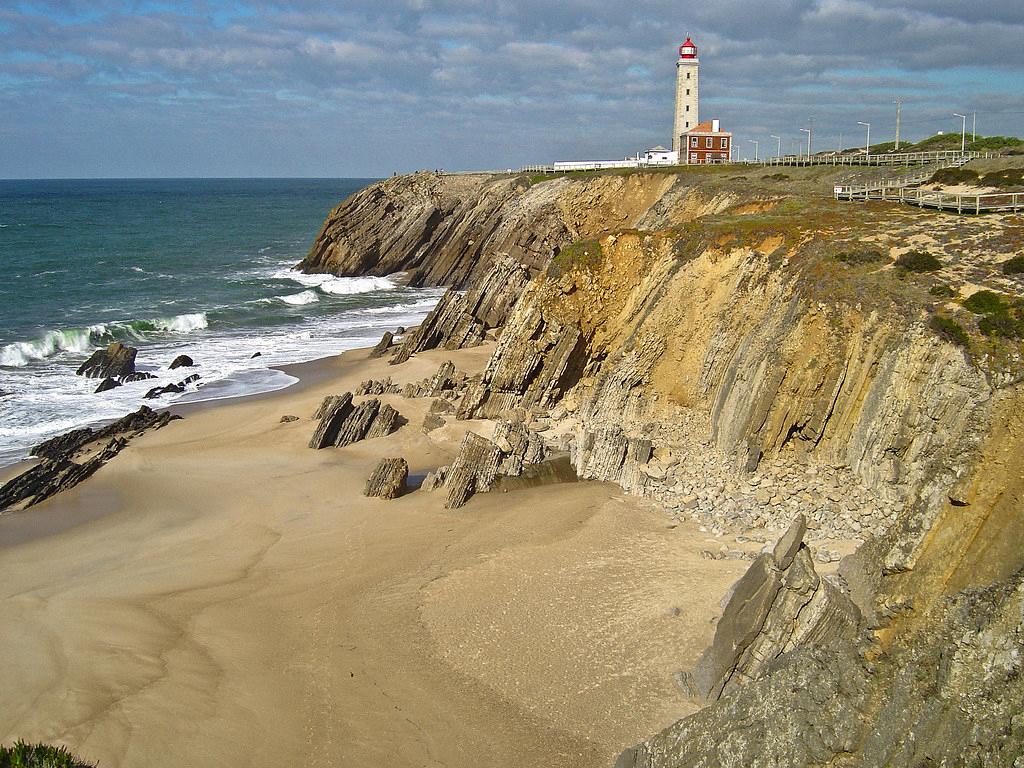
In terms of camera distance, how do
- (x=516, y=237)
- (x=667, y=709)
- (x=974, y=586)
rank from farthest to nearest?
1. (x=516, y=237)
2. (x=667, y=709)
3. (x=974, y=586)

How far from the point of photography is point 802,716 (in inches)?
329

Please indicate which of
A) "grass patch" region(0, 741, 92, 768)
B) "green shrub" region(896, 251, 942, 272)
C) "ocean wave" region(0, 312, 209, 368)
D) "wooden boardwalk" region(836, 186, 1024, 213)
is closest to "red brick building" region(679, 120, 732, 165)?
"wooden boardwalk" region(836, 186, 1024, 213)

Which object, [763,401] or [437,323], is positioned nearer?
[763,401]

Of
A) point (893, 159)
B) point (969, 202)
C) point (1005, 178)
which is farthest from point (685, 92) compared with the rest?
point (969, 202)

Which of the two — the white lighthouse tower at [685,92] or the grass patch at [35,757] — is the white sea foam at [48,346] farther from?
the white lighthouse tower at [685,92]

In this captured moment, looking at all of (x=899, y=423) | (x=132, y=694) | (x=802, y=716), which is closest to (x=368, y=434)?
(x=132, y=694)

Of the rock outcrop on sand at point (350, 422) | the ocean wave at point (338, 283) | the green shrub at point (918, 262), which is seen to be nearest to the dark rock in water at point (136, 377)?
the rock outcrop on sand at point (350, 422)

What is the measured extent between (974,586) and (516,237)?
151 ft

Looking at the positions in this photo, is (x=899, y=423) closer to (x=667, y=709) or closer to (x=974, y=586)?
(x=667, y=709)

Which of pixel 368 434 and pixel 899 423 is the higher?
pixel 899 423

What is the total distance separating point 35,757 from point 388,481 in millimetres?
11290

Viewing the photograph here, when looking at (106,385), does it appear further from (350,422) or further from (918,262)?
(918,262)

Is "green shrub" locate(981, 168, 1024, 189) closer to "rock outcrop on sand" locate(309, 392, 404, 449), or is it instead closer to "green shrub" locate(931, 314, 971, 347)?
"green shrub" locate(931, 314, 971, 347)

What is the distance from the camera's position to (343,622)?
14.9 meters
